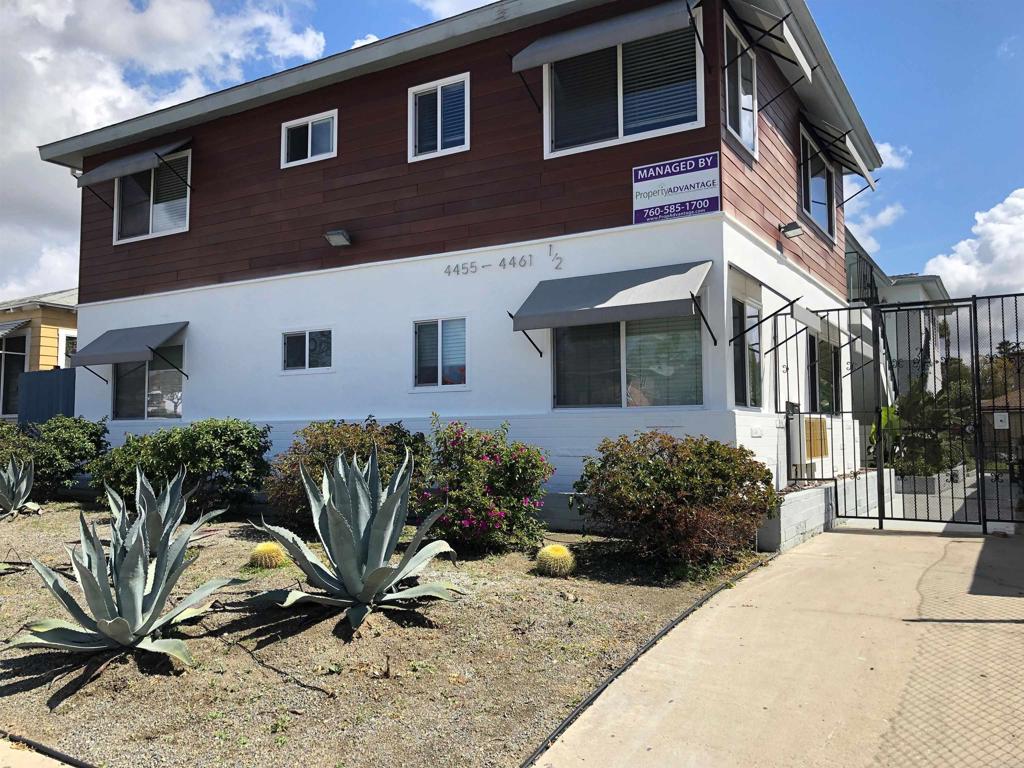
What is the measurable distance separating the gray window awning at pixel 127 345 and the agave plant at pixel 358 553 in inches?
344

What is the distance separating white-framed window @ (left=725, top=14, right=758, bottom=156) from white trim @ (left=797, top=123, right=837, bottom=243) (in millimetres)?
2545

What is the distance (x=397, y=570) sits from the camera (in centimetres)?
527

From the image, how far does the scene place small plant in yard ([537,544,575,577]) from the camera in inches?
266

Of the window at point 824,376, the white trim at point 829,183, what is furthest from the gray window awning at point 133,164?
the window at point 824,376

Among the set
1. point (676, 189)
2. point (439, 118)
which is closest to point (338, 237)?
point (439, 118)

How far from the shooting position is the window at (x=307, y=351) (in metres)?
11.8

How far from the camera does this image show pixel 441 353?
10.7m

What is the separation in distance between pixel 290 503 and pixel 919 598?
6.38m

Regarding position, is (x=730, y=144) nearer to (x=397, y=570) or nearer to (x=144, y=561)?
(x=397, y=570)

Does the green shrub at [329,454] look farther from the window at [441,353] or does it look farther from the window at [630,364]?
the window at [630,364]

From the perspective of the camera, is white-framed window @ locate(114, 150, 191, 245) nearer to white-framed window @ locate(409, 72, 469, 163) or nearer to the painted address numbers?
white-framed window @ locate(409, 72, 469, 163)

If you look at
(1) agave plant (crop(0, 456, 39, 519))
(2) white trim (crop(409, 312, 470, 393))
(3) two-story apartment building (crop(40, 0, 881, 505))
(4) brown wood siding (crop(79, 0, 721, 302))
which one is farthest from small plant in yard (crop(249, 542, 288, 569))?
(1) agave plant (crop(0, 456, 39, 519))

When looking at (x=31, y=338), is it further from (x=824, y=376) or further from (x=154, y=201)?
(x=824, y=376)

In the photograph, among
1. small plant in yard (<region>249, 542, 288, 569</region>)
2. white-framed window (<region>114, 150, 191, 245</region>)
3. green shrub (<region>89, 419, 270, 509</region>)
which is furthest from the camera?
white-framed window (<region>114, 150, 191, 245</region>)
